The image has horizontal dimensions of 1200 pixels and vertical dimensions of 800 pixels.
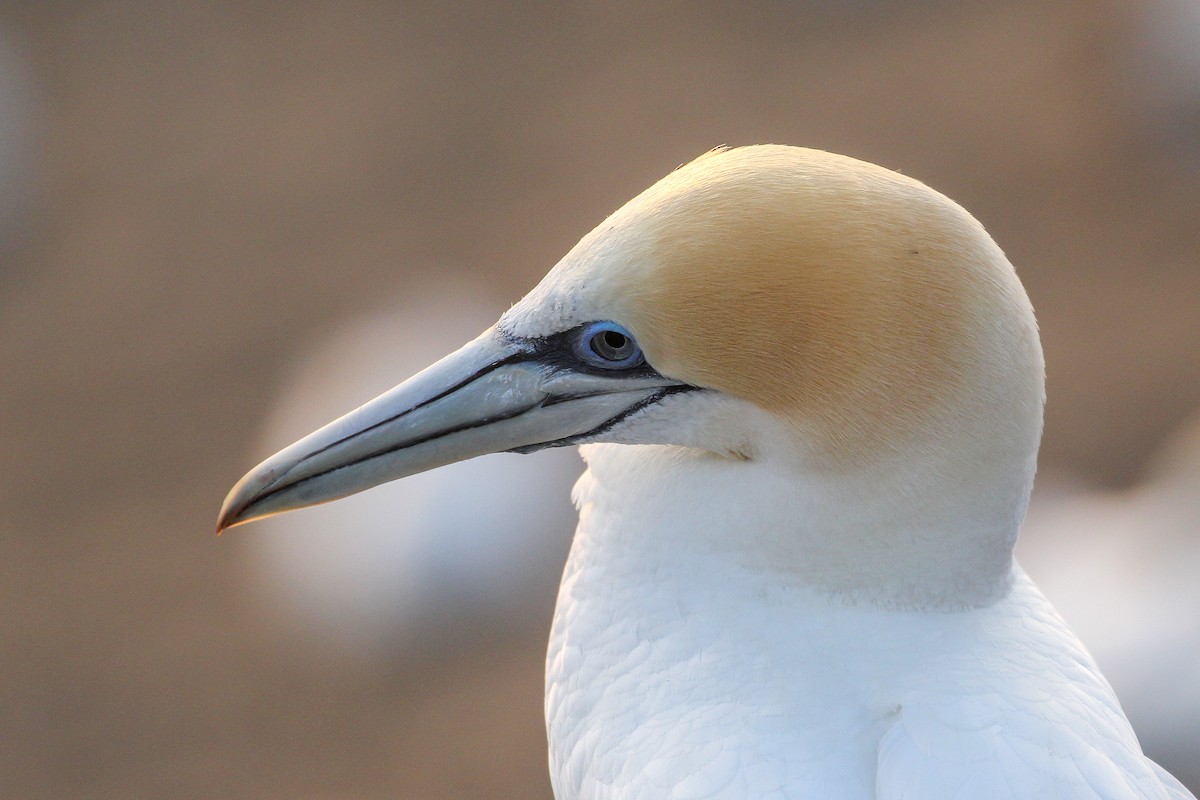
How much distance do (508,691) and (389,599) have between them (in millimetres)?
553

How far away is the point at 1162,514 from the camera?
379cm

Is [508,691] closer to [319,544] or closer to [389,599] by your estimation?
[389,599]

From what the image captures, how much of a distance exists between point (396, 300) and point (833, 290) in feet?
13.7

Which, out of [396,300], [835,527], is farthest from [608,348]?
[396,300]

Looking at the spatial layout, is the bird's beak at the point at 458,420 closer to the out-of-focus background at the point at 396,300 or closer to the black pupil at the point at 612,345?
the black pupil at the point at 612,345

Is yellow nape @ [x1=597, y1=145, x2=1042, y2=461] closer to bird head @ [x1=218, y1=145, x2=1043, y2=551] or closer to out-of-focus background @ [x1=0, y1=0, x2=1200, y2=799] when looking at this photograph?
bird head @ [x1=218, y1=145, x2=1043, y2=551]

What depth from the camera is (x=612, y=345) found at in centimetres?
171

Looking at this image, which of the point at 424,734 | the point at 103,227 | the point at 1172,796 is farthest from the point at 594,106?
the point at 1172,796

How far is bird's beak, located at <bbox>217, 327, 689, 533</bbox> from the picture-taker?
1766 millimetres

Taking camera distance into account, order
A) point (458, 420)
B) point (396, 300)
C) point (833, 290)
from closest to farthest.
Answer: point (833, 290)
point (458, 420)
point (396, 300)

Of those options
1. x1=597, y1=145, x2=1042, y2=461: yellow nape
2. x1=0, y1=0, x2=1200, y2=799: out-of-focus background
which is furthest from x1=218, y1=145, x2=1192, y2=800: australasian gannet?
x1=0, y1=0, x2=1200, y2=799: out-of-focus background

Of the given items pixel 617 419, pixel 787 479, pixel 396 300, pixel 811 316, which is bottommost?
pixel 396 300

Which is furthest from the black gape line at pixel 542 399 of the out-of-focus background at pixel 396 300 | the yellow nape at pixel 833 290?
the out-of-focus background at pixel 396 300

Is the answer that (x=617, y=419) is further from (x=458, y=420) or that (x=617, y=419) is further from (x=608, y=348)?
(x=458, y=420)
